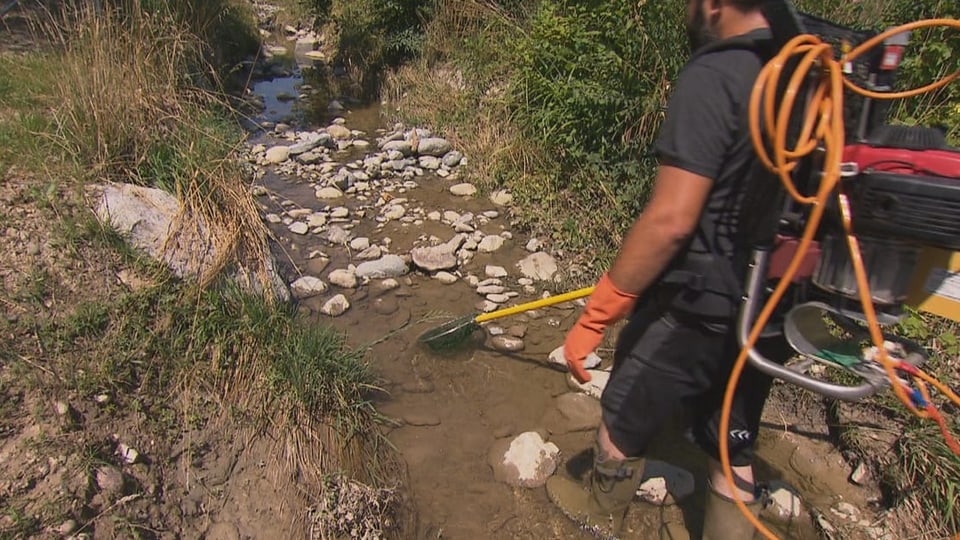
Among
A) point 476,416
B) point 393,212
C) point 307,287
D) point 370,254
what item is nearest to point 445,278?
point 370,254

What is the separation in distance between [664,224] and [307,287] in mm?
3091

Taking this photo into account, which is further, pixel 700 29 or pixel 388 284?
pixel 388 284

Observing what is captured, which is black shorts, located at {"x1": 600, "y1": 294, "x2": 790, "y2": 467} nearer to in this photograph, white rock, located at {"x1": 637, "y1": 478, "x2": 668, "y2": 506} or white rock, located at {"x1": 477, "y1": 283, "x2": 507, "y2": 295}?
white rock, located at {"x1": 637, "y1": 478, "x2": 668, "y2": 506}

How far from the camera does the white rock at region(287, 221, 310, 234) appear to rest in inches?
197

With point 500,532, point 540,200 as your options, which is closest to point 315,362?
point 500,532

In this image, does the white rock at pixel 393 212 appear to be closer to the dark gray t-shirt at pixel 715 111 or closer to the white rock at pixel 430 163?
the white rock at pixel 430 163

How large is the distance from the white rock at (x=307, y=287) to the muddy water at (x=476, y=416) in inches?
2.7

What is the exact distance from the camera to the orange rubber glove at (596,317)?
1.90 m

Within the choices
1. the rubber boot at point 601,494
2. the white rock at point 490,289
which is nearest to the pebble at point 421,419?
the rubber boot at point 601,494

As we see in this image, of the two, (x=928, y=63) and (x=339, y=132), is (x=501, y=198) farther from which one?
(x=928, y=63)

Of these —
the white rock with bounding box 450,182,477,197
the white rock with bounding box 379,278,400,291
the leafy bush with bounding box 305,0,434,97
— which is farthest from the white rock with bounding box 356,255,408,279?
the leafy bush with bounding box 305,0,434,97

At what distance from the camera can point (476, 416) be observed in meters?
3.37

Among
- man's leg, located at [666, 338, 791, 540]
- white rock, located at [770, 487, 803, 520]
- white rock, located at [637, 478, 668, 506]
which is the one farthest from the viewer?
white rock, located at [637, 478, 668, 506]

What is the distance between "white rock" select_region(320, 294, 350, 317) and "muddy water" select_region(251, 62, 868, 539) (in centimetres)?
Answer: 6
